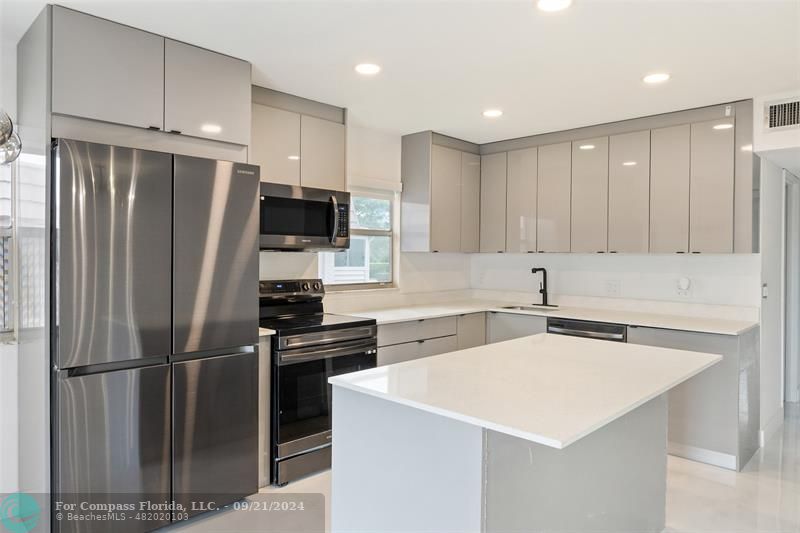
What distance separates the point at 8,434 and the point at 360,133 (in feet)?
10.0

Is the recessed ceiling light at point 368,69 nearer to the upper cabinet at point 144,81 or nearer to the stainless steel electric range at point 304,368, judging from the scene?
the upper cabinet at point 144,81

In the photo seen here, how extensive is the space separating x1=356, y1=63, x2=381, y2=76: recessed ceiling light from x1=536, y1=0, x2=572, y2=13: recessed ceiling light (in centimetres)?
101

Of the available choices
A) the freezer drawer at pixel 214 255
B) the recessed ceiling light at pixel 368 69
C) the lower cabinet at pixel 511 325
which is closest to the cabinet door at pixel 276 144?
the freezer drawer at pixel 214 255

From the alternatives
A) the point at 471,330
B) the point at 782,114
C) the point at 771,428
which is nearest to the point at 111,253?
the point at 471,330

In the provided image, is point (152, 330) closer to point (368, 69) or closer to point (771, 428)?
point (368, 69)

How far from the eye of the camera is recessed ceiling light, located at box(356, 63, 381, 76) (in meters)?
2.86

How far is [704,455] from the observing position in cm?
338

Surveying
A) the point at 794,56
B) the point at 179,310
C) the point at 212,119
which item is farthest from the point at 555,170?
the point at 179,310

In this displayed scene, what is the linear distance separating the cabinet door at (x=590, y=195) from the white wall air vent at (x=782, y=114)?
106 centimetres

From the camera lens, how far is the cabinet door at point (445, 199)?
446cm

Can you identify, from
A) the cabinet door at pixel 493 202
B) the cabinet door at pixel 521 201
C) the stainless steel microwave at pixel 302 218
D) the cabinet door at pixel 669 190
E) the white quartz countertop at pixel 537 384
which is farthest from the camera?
the cabinet door at pixel 493 202

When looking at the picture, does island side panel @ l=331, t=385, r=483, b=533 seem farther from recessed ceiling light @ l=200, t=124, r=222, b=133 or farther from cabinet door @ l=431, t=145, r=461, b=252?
cabinet door @ l=431, t=145, r=461, b=252

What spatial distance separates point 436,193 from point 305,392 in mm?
2128

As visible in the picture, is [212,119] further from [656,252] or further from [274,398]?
[656,252]
